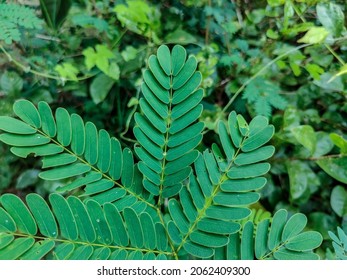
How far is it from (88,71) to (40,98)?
123mm

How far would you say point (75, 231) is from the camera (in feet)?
1.54

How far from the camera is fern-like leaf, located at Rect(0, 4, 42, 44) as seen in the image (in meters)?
0.71

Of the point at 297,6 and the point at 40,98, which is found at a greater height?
the point at 297,6

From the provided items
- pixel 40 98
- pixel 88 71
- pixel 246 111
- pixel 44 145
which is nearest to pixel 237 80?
pixel 246 111

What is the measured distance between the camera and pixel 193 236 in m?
0.50

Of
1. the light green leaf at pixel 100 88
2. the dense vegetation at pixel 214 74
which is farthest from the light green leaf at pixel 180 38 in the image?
the light green leaf at pixel 100 88

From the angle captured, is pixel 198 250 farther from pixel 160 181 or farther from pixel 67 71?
pixel 67 71

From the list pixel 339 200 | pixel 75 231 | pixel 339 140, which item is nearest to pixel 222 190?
pixel 75 231

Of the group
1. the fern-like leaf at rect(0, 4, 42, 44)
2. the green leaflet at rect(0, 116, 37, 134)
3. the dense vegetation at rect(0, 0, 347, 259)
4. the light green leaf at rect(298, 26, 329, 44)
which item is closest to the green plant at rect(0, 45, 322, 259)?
the green leaflet at rect(0, 116, 37, 134)

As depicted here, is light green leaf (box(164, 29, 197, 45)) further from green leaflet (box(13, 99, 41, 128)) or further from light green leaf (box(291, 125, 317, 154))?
green leaflet (box(13, 99, 41, 128))

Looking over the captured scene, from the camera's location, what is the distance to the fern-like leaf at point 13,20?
0.71 metres

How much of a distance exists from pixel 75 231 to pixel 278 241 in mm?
242

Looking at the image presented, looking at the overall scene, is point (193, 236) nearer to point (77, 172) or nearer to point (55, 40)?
point (77, 172)

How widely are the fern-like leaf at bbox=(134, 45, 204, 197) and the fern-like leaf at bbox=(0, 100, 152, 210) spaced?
3 centimetres
